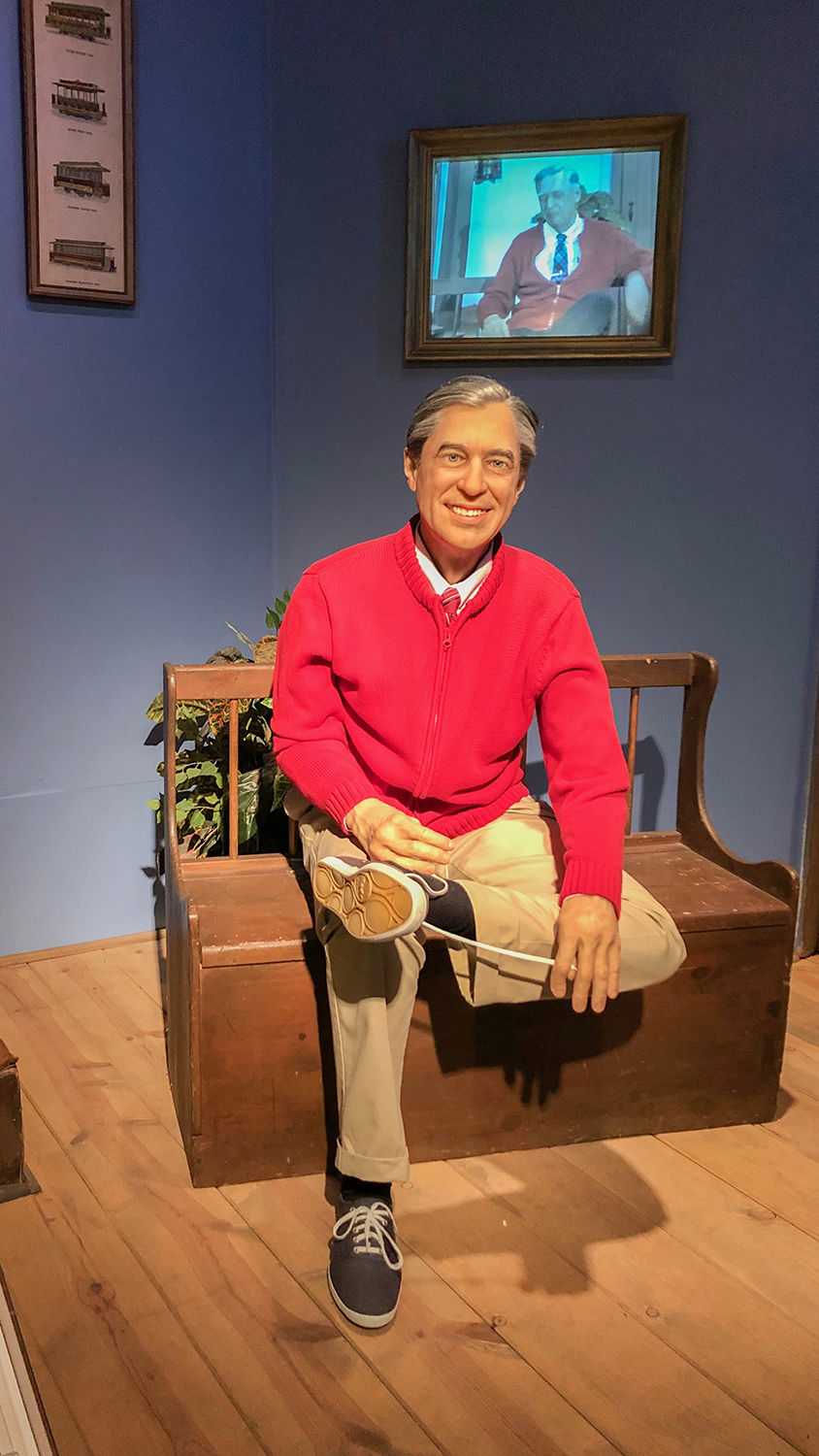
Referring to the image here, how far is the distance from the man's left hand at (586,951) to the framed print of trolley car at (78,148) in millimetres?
1858

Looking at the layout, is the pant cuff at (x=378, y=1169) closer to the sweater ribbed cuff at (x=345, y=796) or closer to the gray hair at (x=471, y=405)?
the sweater ribbed cuff at (x=345, y=796)

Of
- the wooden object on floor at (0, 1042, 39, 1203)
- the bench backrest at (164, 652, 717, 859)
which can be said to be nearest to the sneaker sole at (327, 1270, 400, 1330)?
the wooden object on floor at (0, 1042, 39, 1203)

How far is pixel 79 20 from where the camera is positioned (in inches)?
98.7

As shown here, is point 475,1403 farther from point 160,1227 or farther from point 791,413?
point 791,413

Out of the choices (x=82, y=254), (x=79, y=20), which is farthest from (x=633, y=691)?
(x=79, y=20)

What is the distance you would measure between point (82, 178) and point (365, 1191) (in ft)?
7.16

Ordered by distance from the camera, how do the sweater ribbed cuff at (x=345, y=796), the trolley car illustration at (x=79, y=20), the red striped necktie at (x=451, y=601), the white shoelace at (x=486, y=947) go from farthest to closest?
the trolley car illustration at (x=79, y=20) → the red striped necktie at (x=451, y=601) → the sweater ribbed cuff at (x=345, y=796) → the white shoelace at (x=486, y=947)

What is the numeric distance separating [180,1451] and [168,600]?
6.37 ft

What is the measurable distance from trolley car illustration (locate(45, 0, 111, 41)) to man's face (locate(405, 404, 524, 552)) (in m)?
1.45

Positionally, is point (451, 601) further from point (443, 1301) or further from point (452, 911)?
point (443, 1301)

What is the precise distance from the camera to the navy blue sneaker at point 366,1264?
1599 mm

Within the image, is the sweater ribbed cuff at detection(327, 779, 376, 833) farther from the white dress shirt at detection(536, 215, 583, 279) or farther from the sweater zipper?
the white dress shirt at detection(536, 215, 583, 279)

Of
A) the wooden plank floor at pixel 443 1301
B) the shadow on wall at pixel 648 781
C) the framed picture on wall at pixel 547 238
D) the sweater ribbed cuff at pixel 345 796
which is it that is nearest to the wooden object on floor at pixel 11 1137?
the wooden plank floor at pixel 443 1301

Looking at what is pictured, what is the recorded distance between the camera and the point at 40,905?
2.83 m
